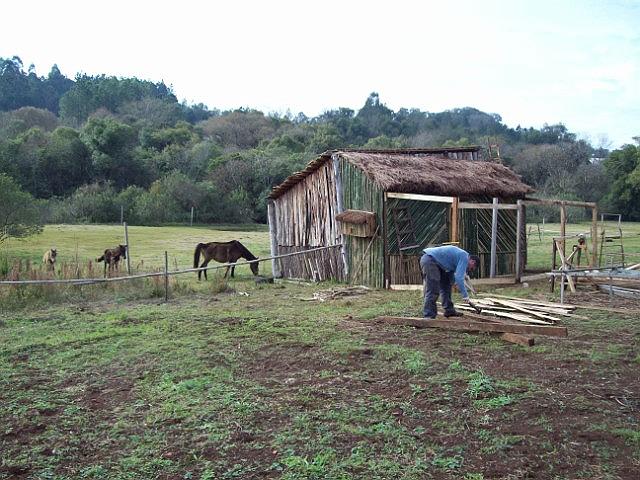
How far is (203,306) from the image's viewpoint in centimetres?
1257

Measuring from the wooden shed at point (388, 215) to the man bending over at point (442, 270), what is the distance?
14.4 ft

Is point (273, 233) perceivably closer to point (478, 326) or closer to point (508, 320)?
point (508, 320)

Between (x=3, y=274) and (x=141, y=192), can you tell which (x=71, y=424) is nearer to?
(x=3, y=274)

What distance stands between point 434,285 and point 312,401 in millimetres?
3809

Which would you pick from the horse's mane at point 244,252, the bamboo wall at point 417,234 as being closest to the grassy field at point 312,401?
the bamboo wall at point 417,234

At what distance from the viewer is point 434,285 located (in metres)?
9.42

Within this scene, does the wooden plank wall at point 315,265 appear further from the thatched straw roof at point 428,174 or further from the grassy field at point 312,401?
the grassy field at point 312,401

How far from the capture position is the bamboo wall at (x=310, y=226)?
17.2 meters

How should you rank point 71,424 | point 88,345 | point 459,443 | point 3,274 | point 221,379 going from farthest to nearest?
1. point 3,274
2. point 88,345
3. point 221,379
4. point 71,424
5. point 459,443

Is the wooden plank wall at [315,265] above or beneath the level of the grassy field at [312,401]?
above

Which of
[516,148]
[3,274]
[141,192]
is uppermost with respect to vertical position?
[516,148]


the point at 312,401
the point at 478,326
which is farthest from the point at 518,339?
the point at 312,401

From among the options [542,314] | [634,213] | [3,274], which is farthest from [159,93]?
[542,314]

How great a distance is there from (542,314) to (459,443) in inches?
194
